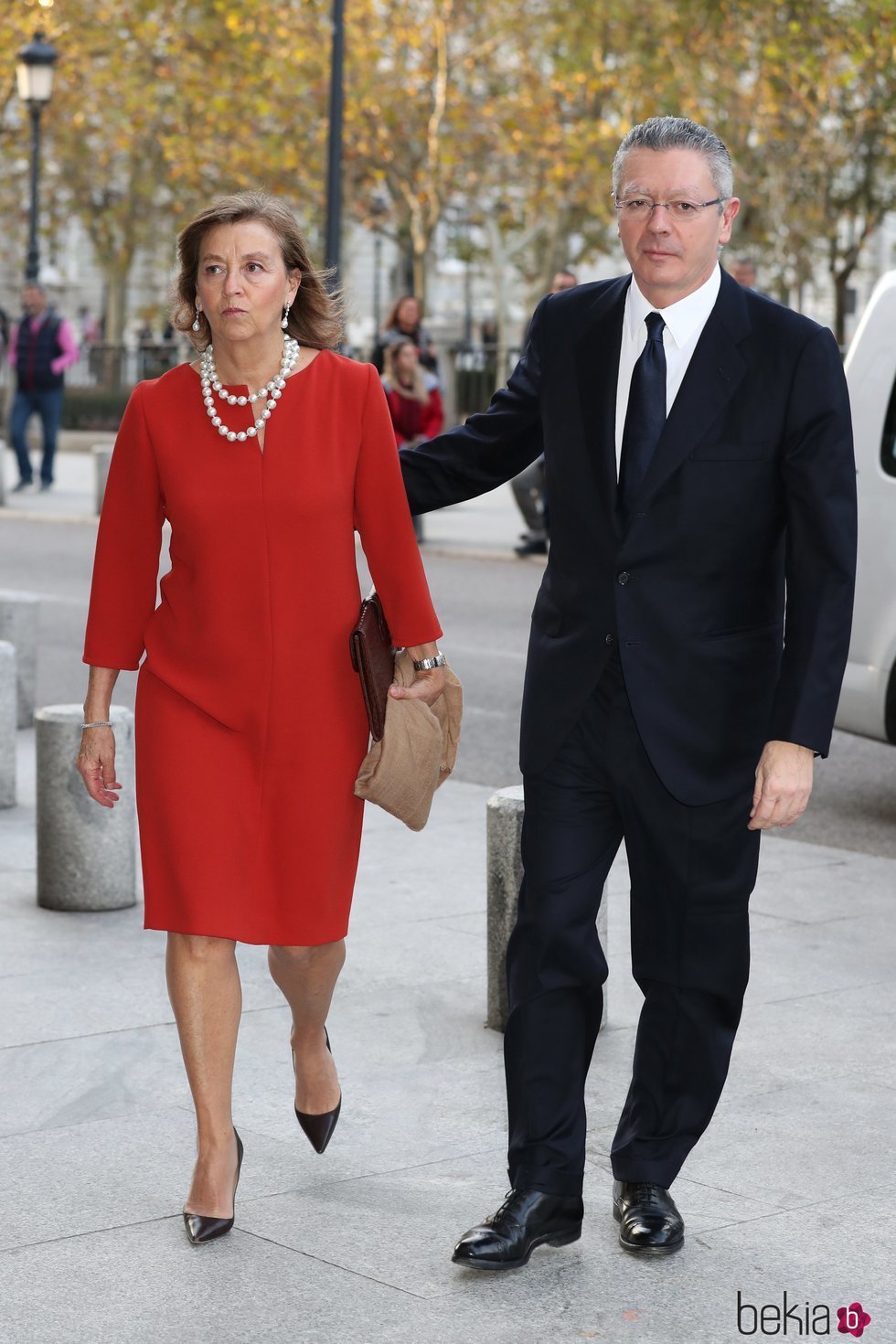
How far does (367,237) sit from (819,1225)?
67.0 m

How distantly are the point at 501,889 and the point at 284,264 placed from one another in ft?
6.34

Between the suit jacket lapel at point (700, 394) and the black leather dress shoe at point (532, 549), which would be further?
the black leather dress shoe at point (532, 549)

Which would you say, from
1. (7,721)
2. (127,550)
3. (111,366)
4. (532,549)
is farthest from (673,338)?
(111,366)

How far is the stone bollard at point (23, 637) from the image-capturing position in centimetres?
968

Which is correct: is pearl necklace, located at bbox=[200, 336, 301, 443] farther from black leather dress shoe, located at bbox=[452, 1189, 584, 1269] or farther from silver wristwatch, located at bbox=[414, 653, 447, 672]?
black leather dress shoe, located at bbox=[452, 1189, 584, 1269]

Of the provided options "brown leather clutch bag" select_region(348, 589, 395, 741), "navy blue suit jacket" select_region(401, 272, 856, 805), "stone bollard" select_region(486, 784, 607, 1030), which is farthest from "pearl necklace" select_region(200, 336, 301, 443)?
"stone bollard" select_region(486, 784, 607, 1030)

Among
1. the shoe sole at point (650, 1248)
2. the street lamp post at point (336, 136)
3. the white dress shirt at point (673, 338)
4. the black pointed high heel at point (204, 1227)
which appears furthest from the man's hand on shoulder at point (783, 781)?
the street lamp post at point (336, 136)

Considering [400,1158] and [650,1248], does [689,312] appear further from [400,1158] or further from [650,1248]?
[400,1158]

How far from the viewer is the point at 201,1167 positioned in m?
3.89

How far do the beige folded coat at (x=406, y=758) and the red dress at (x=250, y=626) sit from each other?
0.07 meters

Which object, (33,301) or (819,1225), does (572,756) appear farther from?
(33,301)

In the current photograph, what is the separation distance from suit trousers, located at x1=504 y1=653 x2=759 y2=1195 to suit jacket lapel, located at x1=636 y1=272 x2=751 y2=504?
363mm

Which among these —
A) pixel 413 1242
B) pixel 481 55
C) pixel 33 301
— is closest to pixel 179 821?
pixel 413 1242

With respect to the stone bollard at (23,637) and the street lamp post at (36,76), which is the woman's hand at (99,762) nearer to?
the stone bollard at (23,637)
